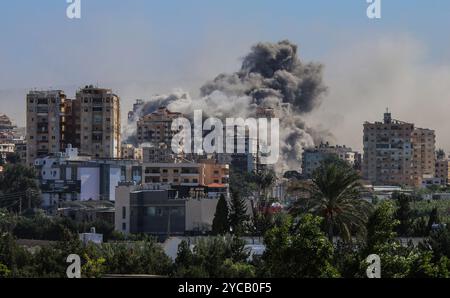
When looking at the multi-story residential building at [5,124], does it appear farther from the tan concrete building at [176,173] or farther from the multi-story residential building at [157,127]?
the tan concrete building at [176,173]

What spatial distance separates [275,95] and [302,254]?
Result: 88.3m

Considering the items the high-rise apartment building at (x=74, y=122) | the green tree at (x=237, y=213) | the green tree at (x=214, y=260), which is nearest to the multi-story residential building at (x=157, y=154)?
the high-rise apartment building at (x=74, y=122)

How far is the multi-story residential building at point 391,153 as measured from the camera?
83.1m

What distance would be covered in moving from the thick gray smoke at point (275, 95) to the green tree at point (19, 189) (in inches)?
1377

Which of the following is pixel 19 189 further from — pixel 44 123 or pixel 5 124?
pixel 5 124

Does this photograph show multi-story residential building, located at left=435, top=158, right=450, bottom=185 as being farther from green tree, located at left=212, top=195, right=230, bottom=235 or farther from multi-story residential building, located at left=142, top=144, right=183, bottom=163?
green tree, located at left=212, top=195, right=230, bottom=235

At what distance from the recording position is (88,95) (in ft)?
202

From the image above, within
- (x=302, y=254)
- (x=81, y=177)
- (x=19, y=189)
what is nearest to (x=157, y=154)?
(x=81, y=177)

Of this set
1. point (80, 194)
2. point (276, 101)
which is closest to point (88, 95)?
point (80, 194)

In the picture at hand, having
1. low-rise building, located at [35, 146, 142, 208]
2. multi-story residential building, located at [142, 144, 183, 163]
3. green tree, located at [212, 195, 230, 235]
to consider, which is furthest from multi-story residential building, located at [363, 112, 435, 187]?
green tree, located at [212, 195, 230, 235]

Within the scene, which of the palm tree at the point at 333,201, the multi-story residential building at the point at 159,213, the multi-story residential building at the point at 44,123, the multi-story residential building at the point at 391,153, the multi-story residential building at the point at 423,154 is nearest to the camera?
the palm tree at the point at 333,201

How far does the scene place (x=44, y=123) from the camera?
63.0m
